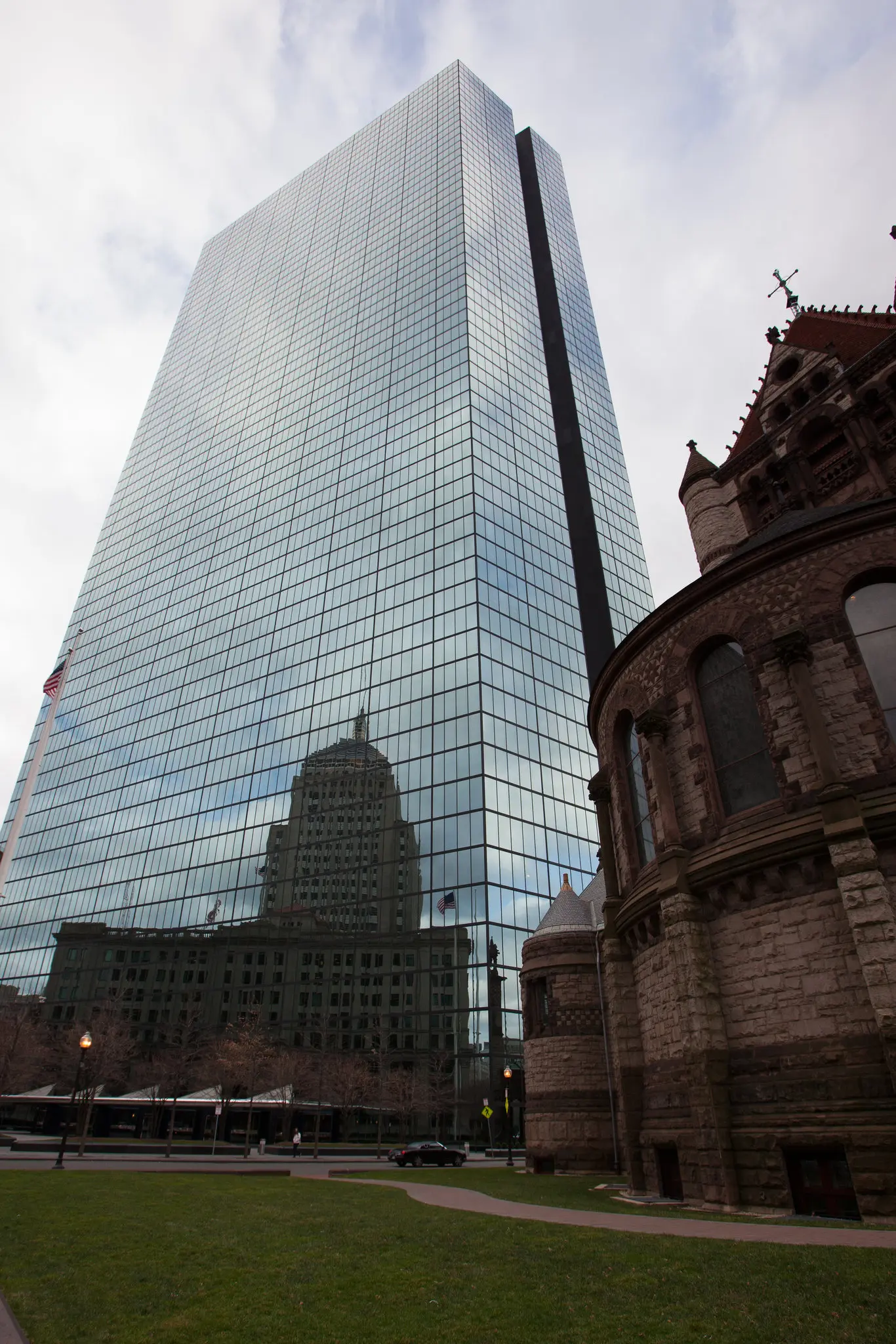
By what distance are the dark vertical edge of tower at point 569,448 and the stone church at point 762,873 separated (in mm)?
50528

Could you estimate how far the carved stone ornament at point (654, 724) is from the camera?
71.8 feet

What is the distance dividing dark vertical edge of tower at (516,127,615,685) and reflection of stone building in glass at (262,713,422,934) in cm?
2377

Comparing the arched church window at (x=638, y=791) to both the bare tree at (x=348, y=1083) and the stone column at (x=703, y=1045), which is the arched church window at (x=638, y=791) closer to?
the stone column at (x=703, y=1045)

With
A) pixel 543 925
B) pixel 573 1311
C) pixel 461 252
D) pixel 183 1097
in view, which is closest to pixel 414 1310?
pixel 573 1311

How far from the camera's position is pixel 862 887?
15.7 meters

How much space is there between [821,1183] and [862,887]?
5.98 meters

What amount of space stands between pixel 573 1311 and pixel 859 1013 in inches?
386

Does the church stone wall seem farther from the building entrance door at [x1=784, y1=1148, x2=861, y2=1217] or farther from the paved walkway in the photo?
the paved walkway

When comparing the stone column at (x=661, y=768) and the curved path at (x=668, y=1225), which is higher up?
the stone column at (x=661, y=768)

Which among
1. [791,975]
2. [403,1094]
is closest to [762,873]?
[791,975]

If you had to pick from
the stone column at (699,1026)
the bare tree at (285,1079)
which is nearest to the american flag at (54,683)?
the stone column at (699,1026)

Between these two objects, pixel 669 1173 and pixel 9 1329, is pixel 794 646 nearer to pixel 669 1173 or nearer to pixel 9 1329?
pixel 669 1173

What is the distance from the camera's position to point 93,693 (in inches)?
4107

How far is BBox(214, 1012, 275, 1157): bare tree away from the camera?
4988 cm
